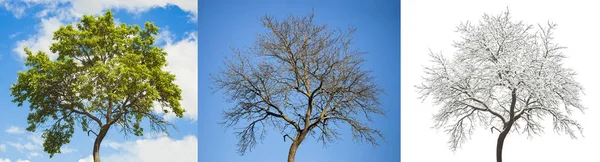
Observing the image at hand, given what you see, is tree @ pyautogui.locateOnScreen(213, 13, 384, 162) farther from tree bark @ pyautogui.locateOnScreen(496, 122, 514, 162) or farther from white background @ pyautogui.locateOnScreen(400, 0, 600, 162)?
white background @ pyautogui.locateOnScreen(400, 0, 600, 162)

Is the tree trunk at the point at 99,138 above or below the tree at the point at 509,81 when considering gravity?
below

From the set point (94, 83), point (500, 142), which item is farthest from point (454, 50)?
point (94, 83)

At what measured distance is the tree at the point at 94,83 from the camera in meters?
8.30

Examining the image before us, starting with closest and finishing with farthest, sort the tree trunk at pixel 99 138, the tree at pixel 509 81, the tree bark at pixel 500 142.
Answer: the tree at pixel 509 81
the tree trunk at pixel 99 138
the tree bark at pixel 500 142

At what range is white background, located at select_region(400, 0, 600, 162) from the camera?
9.10m

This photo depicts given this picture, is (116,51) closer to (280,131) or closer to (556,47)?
(280,131)

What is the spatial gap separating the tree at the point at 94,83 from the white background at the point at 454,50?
483 cm

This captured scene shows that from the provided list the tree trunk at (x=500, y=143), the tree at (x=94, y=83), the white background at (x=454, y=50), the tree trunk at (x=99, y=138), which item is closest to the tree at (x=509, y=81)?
the tree trunk at (x=500, y=143)

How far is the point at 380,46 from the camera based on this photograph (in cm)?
1218

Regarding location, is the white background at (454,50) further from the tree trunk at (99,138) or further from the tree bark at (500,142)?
the tree trunk at (99,138)

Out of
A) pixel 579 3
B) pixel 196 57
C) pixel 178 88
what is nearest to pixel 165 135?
pixel 178 88

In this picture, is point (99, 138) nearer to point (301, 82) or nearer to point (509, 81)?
point (301, 82)

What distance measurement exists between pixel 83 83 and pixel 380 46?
19.0 feet

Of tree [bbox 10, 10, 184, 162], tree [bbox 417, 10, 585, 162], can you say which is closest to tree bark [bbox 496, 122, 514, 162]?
tree [bbox 417, 10, 585, 162]
